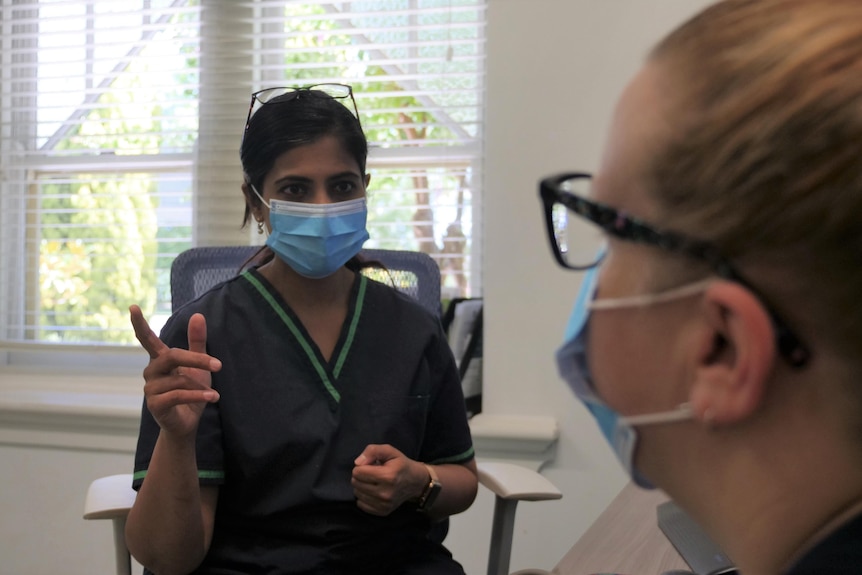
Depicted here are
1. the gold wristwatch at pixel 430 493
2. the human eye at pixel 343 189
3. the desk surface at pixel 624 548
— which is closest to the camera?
the desk surface at pixel 624 548

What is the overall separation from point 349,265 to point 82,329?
142 cm

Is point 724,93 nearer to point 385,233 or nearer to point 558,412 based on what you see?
point 558,412

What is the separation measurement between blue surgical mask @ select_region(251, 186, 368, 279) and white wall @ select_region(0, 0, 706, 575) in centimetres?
69

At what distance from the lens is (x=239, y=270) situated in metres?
1.67

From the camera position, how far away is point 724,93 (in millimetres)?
469

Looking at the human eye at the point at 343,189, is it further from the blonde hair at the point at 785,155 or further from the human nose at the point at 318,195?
the blonde hair at the point at 785,155

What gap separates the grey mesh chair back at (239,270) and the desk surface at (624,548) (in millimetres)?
607

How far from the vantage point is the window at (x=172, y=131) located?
7.77 feet

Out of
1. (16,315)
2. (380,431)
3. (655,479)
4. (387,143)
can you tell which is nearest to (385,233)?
(387,143)

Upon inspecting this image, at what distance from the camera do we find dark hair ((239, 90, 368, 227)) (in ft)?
4.65

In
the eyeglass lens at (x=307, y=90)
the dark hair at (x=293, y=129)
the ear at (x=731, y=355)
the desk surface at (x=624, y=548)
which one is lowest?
the desk surface at (x=624, y=548)

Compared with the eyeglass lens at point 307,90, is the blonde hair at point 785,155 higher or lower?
lower

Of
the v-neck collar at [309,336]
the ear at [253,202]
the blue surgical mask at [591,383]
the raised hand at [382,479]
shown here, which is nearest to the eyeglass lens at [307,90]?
the ear at [253,202]

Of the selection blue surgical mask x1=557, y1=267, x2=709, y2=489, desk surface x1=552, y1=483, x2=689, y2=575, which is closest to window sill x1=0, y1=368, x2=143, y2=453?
desk surface x1=552, y1=483, x2=689, y2=575
